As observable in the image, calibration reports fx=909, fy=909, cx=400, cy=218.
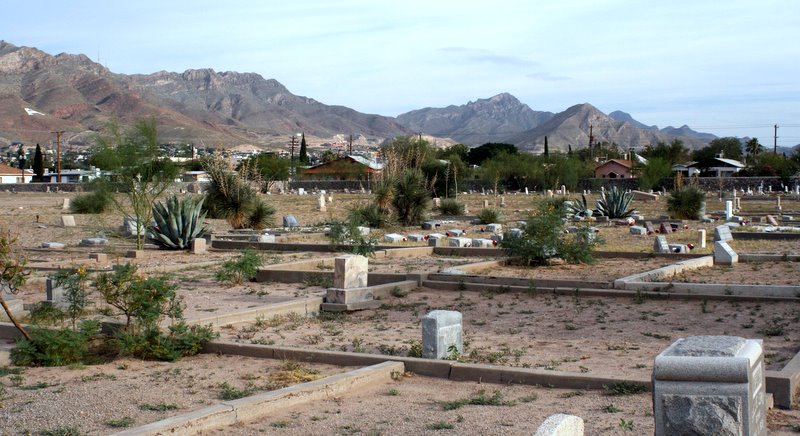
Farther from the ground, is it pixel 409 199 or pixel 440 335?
pixel 409 199

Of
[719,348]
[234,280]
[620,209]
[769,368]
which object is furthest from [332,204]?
[719,348]

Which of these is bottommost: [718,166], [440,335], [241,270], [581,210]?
[440,335]

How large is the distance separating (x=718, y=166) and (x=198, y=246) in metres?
92.7

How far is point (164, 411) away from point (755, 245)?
17772 mm

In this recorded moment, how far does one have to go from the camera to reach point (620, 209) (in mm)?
31328

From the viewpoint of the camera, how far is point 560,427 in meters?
3.93

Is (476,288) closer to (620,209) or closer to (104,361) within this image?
(104,361)

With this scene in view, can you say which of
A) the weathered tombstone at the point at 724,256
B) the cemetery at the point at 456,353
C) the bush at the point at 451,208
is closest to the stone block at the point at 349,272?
the cemetery at the point at 456,353

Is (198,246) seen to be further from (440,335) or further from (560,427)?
(560,427)

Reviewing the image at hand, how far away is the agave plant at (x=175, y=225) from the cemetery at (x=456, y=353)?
315cm

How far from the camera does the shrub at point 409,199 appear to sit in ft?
101

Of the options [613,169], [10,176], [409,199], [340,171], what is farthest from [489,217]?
[10,176]

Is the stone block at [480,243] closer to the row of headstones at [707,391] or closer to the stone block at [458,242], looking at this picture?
the stone block at [458,242]

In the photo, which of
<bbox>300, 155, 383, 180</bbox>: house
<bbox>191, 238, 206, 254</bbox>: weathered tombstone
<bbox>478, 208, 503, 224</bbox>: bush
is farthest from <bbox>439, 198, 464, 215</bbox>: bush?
<bbox>300, 155, 383, 180</bbox>: house
